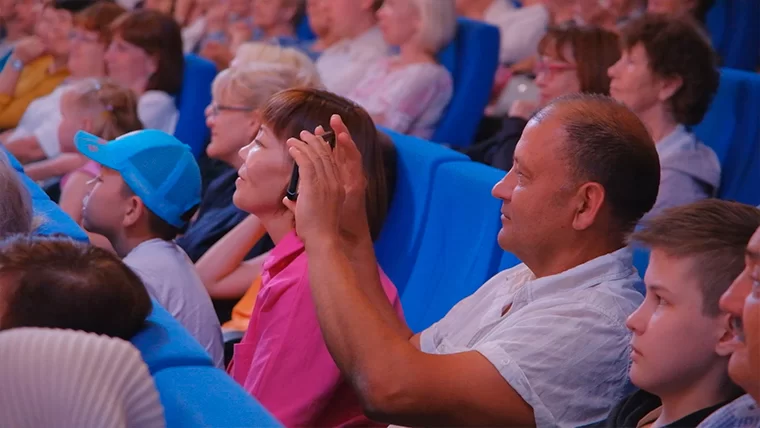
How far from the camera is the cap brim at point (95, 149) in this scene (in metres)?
2.23

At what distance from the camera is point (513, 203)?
150 centimetres

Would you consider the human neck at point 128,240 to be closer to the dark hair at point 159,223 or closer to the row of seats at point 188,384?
the dark hair at point 159,223

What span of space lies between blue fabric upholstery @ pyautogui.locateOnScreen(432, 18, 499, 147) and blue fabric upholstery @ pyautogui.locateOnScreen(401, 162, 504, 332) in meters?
1.65

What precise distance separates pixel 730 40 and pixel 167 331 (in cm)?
337

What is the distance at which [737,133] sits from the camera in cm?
304

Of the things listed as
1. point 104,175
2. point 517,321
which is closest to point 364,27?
point 104,175

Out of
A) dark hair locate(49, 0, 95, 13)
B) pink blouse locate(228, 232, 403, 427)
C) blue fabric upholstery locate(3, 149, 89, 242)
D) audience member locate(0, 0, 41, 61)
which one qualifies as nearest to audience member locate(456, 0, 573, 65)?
dark hair locate(49, 0, 95, 13)

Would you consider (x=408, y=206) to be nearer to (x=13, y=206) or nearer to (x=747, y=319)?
(x=13, y=206)

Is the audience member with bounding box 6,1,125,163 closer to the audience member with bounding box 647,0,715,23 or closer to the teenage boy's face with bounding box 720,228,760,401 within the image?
the audience member with bounding box 647,0,715,23

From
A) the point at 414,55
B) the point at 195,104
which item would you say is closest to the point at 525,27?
the point at 414,55

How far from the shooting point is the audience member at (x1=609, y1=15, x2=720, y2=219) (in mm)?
2771

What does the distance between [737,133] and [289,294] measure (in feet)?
5.99

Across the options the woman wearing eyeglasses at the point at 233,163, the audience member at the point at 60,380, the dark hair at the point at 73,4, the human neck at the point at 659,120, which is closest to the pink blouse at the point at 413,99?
the woman wearing eyeglasses at the point at 233,163

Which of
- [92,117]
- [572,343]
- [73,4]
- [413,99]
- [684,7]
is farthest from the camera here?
[73,4]
